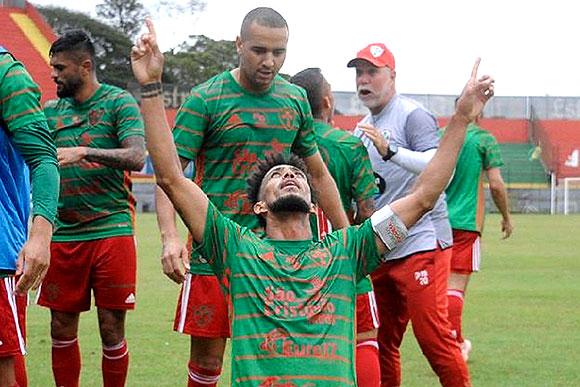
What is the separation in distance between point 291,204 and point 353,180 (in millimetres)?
2341

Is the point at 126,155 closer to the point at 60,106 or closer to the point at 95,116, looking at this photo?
the point at 95,116

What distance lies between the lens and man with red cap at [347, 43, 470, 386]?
26.9 feet

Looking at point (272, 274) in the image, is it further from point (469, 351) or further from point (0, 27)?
point (0, 27)

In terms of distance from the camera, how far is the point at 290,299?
5422 mm

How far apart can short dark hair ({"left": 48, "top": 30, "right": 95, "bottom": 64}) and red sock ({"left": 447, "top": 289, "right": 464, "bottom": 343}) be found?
377 cm

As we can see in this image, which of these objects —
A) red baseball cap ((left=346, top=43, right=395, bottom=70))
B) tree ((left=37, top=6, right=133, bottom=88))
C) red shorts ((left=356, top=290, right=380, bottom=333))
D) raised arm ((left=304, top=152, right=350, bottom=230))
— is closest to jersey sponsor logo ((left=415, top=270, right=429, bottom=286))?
red shorts ((left=356, top=290, right=380, bottom=333))

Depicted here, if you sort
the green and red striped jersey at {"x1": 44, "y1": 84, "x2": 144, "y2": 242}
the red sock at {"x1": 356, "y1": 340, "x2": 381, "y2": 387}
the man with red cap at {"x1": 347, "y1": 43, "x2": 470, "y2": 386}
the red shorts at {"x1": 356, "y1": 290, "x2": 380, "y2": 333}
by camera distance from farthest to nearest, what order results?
1. the green and red striped jersey at {"x1": 44, "y1": 84, "x2": 144, "y2": 242}
2. the man with red cap at {"x1": 347, "y1": 43, "x2": 470, "y2": 386}
3. the red shorts at {"x1": 356, "y1": 290, "x2": 380, "y2": 333}
4. the red sock at {"x1": 356, "y1": 340, "x2": 381, "y2": 387}

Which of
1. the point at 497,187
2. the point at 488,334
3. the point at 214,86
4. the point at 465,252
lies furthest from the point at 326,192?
the point at 488,334

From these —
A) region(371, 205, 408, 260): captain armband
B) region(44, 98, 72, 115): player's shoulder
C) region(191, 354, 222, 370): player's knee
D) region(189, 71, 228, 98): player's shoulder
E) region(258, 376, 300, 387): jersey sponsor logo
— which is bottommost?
region(191, 354, 222, 370): player's knee

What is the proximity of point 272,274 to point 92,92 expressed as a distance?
3.64m

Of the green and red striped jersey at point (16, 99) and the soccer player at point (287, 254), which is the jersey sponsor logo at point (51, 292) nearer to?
the green and red striped jersey at point (16, 99)

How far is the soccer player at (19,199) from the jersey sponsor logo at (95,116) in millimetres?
2228

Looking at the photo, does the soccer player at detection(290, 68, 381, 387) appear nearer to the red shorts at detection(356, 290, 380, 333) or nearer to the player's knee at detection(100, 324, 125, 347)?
the red shorts at detection(356, 290, 380, 333)

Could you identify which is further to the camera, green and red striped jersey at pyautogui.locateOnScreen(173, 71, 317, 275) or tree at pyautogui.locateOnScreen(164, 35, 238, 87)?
tree at pyautogui.locateOnScreen(164, 35, 238, 87)
